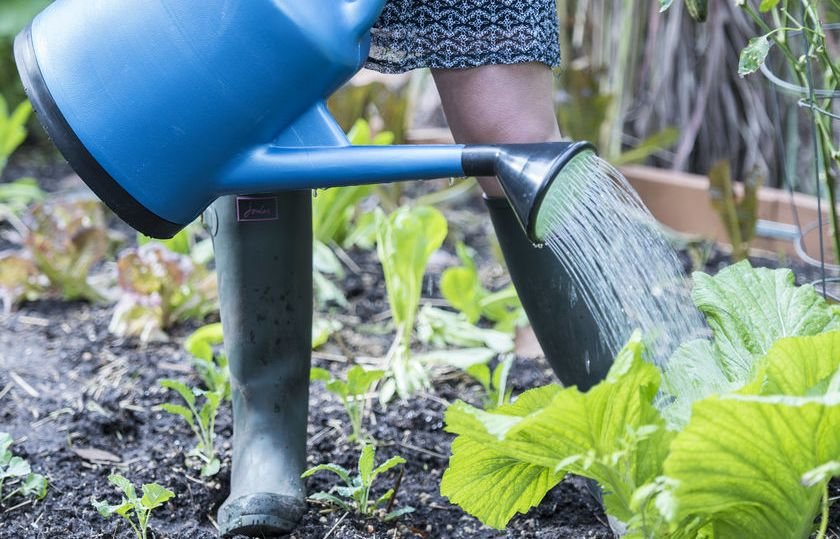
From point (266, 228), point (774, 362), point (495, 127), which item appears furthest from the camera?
point (266, 228)

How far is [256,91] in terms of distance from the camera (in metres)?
1.11

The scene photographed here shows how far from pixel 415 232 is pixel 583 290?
0.58 metres

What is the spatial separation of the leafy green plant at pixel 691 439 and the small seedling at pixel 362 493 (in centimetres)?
15

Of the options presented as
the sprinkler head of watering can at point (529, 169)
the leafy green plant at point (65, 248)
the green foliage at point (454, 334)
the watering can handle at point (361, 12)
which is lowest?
the green foliage at point (454, 334)

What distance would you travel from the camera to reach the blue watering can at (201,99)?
43.0 inches

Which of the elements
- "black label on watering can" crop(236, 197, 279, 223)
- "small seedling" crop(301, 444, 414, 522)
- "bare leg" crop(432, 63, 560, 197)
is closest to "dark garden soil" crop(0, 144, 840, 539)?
"small seedling" crop(301, 444, 414, 522)

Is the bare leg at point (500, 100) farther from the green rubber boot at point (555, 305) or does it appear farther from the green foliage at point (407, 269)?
the green foliage at point (407, 269)

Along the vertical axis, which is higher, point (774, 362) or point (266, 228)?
point (266, 228)

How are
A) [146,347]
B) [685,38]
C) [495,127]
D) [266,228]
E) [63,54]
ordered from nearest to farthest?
[63,54], [495,127], [266,228], [146,347], [685,38]

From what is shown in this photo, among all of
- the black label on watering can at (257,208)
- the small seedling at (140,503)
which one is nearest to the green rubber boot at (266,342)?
the black label on watering can at (257,208)

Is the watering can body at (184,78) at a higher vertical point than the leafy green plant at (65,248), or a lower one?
higher

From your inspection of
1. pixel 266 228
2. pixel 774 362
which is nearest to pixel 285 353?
pixel 266 228

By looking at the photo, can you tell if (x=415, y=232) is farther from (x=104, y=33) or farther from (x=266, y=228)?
(x=104, y=33)

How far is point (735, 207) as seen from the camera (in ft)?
7.50
